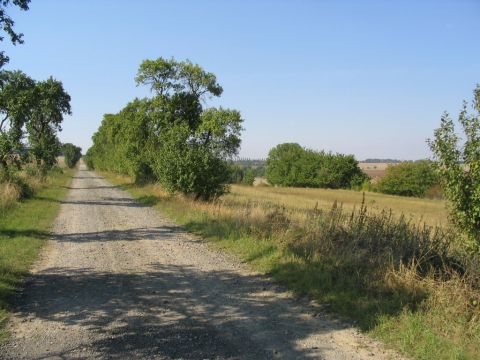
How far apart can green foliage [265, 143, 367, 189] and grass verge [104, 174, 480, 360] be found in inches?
3365

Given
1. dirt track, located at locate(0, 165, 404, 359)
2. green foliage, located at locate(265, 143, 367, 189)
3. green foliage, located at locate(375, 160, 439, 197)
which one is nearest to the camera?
dirt track, located at locate(0, 165, 404, 359)

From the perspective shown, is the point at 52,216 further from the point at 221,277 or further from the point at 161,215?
the point at 221,277

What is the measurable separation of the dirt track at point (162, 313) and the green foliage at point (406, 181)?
3493 inches

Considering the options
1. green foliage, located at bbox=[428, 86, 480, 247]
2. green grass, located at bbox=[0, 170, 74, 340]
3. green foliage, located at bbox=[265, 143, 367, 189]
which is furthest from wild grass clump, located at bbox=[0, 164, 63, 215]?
green foliage, located at bbox=[265, 143, 367, 189]

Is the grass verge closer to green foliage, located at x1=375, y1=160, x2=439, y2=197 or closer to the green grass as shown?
the green grass

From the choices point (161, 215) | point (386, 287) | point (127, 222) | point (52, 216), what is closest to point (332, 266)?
point (386, 287)

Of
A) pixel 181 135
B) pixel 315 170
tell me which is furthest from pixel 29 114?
pixel 315 170

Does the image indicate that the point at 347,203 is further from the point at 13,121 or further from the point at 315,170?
the point at 315,170

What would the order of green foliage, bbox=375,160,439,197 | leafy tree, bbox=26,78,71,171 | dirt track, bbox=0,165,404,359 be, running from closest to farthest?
dirt track, bbox=0,165,404,359 → leafy tree, bbox=26,78,71,171 → green foliage, bbox=375,160,439,197

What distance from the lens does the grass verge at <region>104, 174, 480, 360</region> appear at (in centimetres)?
565

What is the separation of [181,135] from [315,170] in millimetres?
80181

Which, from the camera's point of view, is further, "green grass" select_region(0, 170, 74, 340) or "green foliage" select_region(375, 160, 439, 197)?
"green foliage" select_region(375, 160, 439, 197)

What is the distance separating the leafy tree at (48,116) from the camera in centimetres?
3497

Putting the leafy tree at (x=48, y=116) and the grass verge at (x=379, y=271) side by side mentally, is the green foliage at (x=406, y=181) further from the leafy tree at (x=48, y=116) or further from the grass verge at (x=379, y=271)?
the grass verge at (x=379, y=271)
